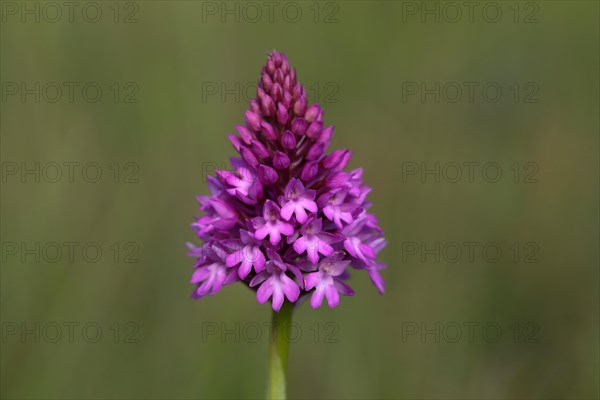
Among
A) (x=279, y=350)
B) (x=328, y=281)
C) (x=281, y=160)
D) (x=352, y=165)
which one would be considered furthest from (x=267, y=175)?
(x=352, y=165)

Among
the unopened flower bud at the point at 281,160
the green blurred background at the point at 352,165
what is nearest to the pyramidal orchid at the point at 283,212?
the unopened flower bud at the point at 281,160

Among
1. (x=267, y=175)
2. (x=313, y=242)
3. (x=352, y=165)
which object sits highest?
(x=352, y=165)

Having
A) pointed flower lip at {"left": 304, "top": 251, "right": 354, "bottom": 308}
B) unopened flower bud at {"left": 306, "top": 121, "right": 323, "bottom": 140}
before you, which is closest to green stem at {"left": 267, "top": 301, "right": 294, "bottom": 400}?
pointed flower lip at {"left": 304, "top": 251, "right": 354, "bottom": 308}

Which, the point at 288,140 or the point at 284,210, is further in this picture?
the point at 288,140

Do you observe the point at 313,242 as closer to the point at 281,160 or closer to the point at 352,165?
the point at 281,160

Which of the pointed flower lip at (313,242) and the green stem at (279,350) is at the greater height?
the pointed flower lip at (313,242)

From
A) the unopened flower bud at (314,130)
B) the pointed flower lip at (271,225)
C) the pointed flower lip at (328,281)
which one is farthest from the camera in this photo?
the unopened flower bud at (314,130)

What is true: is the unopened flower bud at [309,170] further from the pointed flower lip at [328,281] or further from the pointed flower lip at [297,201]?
the pointed flower lip at [328,281]

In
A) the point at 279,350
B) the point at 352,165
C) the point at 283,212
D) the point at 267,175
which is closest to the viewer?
the point at 283,212

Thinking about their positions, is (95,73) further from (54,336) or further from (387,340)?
(387,340)
